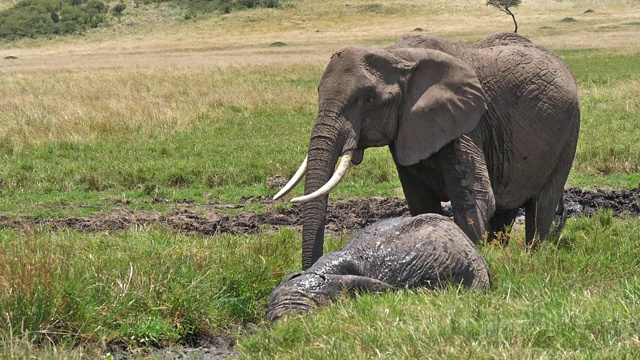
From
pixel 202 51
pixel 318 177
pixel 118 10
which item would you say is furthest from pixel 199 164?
pixel 118 10

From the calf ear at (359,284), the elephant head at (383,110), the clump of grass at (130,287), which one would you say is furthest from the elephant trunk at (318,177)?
the calf ear at (359,284)

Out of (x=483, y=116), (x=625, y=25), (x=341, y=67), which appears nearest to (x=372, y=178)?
(x=483, y=116)

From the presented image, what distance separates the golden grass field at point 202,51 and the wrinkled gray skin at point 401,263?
32.2 feet

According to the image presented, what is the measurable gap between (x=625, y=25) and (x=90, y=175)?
57.9 metres

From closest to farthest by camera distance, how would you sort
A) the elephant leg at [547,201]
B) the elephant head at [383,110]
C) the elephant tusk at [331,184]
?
the elephant tusk at [331,184] < the elephant head at [383,110] < the elephant leg at [547,201]

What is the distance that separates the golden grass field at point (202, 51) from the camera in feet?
56.5

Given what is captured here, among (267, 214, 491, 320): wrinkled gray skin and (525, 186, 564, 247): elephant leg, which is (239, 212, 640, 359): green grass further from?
(525, 186, 564, 247): elephant leg

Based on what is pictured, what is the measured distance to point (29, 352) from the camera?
16.4 feet

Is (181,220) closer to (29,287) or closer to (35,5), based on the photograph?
(29,287)

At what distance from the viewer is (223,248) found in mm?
7453

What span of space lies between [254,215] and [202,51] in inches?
1969

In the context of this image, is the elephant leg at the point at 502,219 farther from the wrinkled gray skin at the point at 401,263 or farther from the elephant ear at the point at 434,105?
the wrinkled gray skin at the point at 401,263

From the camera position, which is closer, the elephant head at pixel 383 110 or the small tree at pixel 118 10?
the elephant head at pixel 383 110

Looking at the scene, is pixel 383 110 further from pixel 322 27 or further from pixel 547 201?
pixel 322 27
